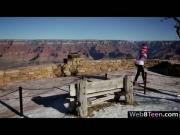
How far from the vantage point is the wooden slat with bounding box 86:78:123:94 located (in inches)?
275

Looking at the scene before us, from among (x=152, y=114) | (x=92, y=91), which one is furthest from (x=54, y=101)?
(x=152, y=114)

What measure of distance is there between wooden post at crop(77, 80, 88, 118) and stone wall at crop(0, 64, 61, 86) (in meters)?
6.49

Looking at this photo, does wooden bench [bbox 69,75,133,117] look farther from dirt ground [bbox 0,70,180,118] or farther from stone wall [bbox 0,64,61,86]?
stone wall [bbox 0,64,61,86]

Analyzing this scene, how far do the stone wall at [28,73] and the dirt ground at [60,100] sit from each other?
0.52 m

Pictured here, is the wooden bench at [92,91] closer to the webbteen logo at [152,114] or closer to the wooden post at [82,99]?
the wooden post at [82,99]

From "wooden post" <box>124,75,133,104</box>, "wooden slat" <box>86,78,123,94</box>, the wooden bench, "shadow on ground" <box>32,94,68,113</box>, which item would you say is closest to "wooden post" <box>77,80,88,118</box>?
the wooden bench

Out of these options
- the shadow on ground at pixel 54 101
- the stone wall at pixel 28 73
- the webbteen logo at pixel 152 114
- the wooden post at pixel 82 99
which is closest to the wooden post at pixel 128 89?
the webbteen logo at pixel 152 114

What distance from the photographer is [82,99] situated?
6.68m

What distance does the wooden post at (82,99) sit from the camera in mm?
6645

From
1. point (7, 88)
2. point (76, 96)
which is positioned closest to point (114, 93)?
point (76, 96)

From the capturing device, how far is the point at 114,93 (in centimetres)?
809

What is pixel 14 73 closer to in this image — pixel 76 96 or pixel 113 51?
pixel 76 96

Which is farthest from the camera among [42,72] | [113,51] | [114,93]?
[113,51]
